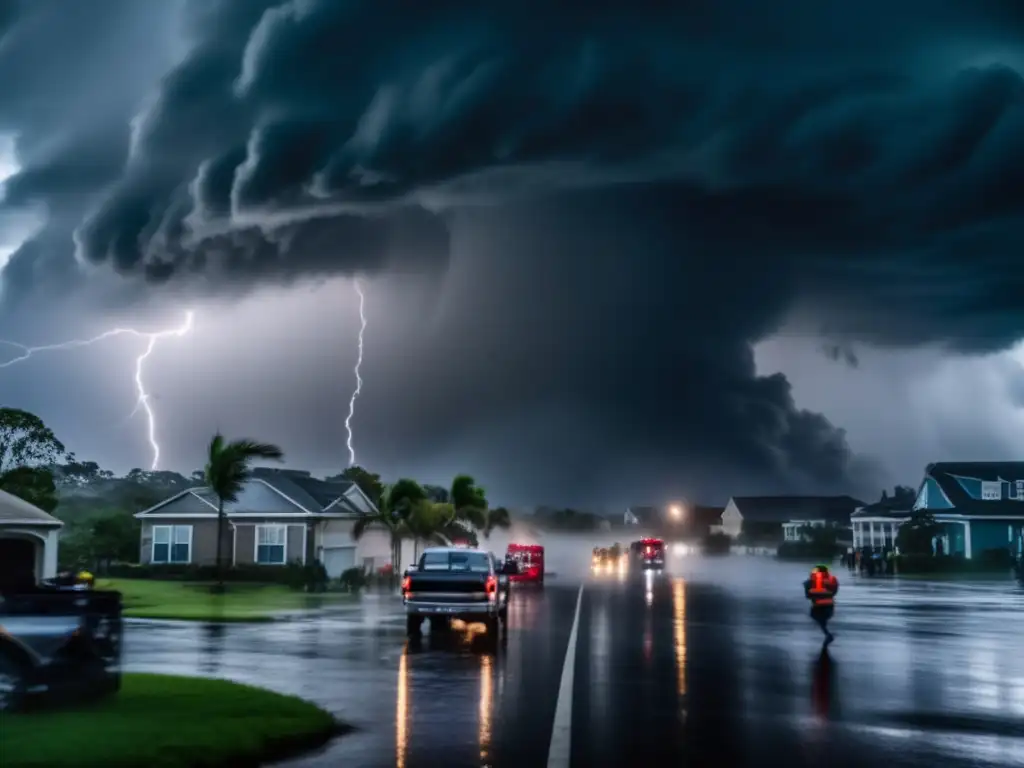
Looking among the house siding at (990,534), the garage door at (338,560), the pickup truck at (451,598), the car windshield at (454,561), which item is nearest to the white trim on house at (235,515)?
the garage door at (338,560)

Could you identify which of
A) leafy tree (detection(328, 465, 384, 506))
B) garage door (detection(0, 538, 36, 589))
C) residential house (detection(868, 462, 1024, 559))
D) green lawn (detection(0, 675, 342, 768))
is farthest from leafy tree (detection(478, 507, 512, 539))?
green lawn (detection(0, 675, 342, 768))

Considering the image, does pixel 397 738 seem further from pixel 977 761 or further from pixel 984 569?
pixel 984 569

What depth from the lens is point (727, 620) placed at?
30062 millimetres

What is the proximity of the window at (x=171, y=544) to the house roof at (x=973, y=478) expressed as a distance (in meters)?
48.5

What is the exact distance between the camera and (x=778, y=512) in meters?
162

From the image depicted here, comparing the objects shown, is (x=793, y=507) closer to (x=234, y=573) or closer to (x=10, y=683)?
(x=234, y=573)

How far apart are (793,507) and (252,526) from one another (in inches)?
4520

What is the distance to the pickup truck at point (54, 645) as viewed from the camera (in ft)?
41.8

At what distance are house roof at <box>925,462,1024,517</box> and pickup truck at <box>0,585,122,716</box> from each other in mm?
71250

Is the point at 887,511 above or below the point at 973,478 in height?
below

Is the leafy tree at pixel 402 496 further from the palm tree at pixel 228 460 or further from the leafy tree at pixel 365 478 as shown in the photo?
the leafy tree at pixel 365 478

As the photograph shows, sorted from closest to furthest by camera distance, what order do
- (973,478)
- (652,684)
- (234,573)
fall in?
1. (652,684)
2. (234,573)
3. (973,478)

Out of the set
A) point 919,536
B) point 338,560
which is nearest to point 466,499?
point 338,560

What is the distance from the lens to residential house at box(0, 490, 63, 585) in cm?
3534
